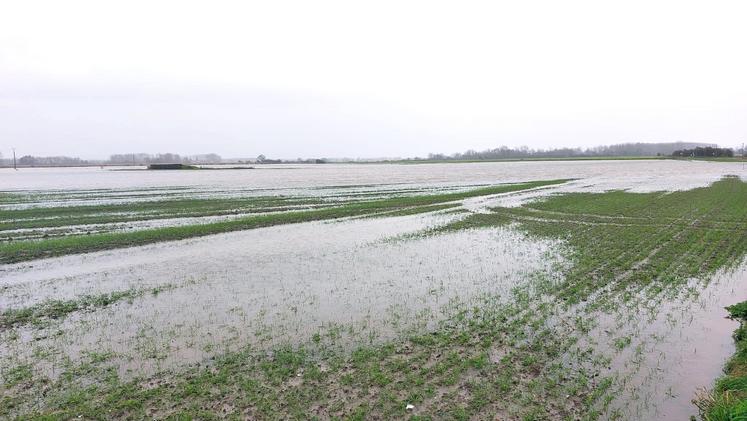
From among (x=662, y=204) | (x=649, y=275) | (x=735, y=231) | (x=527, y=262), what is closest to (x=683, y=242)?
(x=735, y=231)

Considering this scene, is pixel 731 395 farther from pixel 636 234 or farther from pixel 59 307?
pixel 636 234

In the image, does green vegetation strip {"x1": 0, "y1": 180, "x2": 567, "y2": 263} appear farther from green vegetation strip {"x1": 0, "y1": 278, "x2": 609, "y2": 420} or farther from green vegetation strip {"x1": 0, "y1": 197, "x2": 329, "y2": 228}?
green vegetation strip {"x1": 0, "y1": 278, "x2": 609, "y2": 420}

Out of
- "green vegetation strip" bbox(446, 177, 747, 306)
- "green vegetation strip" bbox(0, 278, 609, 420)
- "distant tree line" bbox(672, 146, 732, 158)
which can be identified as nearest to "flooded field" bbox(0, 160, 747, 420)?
"green vegetation strip" bbox(0, 278, 609, 420)

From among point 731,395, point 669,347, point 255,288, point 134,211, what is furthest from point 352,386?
point 134,211

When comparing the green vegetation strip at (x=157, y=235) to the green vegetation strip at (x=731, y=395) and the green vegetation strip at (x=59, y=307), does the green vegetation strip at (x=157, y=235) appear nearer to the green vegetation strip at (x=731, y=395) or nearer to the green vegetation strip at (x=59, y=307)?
the green vegetation strip at (x=59, y=307)

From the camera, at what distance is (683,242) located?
20.4 m

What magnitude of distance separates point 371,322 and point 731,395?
7.51 metres

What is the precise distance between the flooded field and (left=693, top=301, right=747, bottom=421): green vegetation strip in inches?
10.6

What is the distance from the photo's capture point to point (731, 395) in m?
7.33

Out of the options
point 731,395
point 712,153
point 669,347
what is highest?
point 712,153

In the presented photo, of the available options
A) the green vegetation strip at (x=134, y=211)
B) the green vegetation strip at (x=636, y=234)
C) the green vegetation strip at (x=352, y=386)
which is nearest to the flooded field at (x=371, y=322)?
the green vegetation strip at (x=352, y=386)

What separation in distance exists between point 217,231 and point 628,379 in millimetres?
23389

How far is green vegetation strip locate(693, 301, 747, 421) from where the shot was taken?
6.37 metres

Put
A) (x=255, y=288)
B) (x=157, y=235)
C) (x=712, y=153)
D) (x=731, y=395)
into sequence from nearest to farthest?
(x=731, y=395) < (x=255, y=288) < (x=157, y=235) < (x=712, y=153)
